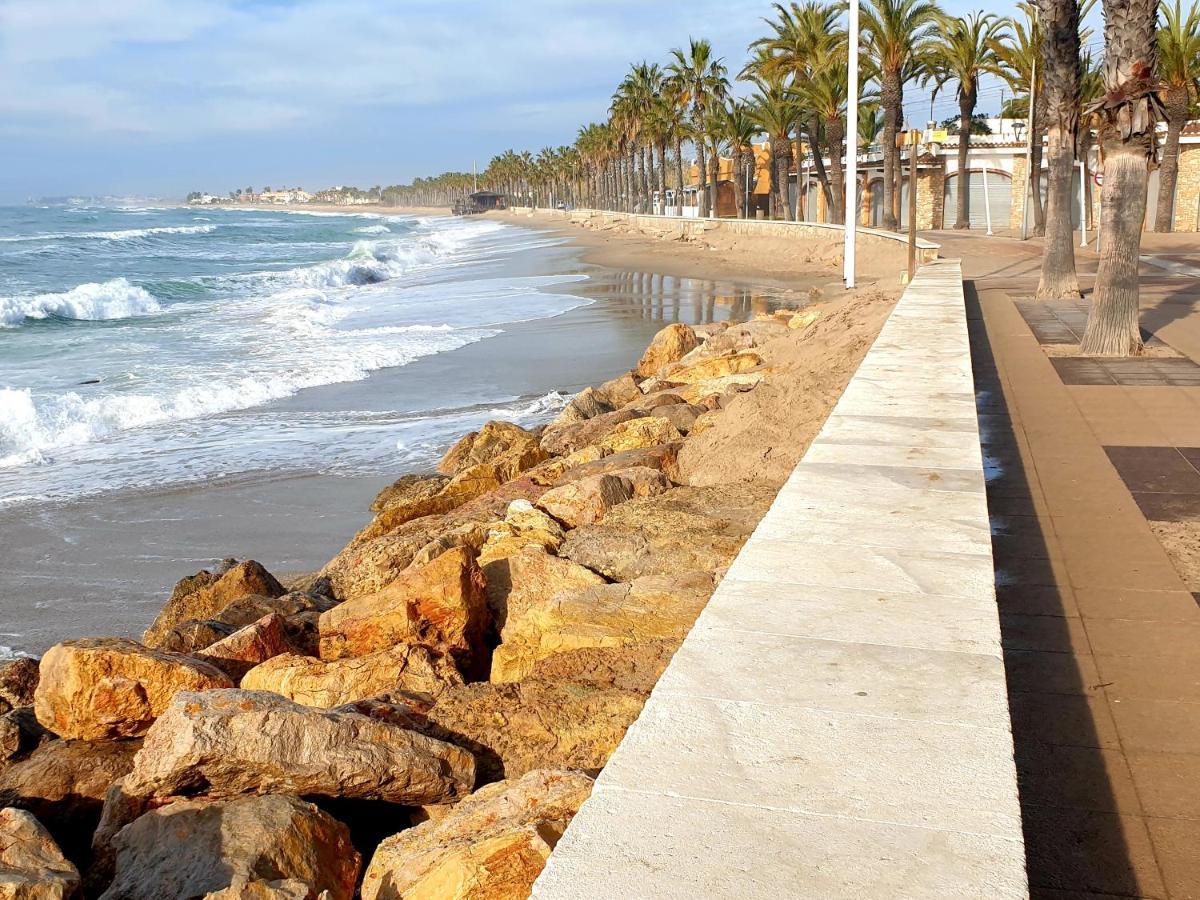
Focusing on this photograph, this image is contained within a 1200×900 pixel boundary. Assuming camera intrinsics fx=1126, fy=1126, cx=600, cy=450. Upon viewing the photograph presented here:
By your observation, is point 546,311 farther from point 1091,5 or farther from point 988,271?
point 1091,5

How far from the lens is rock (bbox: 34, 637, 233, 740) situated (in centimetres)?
463

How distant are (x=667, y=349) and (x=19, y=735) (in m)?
12.2

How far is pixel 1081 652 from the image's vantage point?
14.4 ft

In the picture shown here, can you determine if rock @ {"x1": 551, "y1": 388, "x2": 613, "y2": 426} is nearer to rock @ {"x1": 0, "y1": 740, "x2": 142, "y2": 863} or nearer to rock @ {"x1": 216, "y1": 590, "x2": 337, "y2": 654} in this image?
rock @ {"x1": 216, "y1": 590, "x2": 337, "y2": 654}

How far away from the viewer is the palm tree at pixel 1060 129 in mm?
14883

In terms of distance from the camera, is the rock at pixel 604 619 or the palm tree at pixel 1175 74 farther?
the palm tree at pixel 1175 74

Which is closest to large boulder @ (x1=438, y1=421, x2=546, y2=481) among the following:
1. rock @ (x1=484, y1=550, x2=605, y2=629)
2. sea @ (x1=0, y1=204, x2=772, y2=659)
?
sea @ (x1=0, y1=204, x2=772, y2=659)

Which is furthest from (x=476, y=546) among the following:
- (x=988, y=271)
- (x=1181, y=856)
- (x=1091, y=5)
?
(x=1091, y=5)

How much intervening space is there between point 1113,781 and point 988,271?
22.8m

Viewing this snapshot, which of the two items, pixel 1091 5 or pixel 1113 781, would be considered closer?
pixel 1113 781

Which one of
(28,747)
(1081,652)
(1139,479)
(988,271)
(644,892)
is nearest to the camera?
(644,892)

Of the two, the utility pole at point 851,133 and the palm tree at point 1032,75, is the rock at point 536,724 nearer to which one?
the utility pole at point 851,133

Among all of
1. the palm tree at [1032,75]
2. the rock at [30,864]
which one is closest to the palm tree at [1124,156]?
the rock at [30,864]

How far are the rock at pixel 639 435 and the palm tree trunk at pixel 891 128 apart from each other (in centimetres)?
3144
